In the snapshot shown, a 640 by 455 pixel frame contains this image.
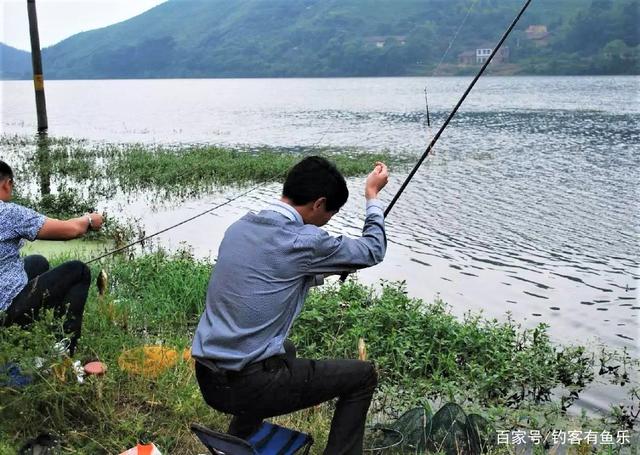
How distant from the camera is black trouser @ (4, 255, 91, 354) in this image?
15.0 feet

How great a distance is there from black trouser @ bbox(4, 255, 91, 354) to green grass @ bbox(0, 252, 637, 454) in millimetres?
282

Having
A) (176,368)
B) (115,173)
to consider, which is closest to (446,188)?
(115,173)

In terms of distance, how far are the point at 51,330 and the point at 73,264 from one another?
589mm

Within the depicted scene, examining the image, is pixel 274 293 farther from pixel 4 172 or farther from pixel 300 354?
pixel 300 354

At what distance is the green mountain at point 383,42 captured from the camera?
5031cm

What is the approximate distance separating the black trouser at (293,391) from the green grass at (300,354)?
2.20ft

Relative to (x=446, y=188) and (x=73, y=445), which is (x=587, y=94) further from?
(x=73, y=445)

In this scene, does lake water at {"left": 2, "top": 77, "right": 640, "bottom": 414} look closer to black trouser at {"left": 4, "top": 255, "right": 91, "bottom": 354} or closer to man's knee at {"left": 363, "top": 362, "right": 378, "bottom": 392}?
man's knee at {"left": 363, "top": 362, "right": 378, "bottom": 392}

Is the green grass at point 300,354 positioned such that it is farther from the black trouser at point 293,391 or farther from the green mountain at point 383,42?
the green mountain at point 383,42

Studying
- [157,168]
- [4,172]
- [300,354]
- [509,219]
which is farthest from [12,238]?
[157,168]

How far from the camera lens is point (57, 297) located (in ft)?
15.4

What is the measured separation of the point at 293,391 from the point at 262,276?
26.5 inches

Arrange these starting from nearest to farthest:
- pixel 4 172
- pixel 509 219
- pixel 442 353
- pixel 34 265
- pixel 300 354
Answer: pixel 4 172
pixel 34 265
pixel 300 354
pixel 442 353
pixel 509 219

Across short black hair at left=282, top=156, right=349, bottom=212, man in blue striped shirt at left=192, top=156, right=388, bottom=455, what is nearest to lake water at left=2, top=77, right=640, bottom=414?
man in blue striped shirt at left=192, top=156, right=388, bottom=455
